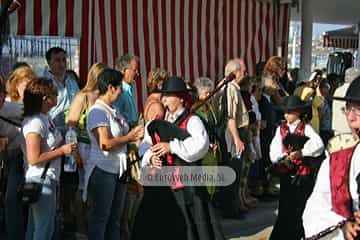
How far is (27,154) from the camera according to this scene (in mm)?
3830

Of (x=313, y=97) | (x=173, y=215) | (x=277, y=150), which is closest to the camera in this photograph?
(x=173, y=215)

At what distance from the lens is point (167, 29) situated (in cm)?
756

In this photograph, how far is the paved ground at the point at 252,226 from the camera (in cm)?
566

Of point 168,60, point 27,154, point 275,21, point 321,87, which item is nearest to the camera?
point 27,154

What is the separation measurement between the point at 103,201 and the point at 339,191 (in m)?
2.12

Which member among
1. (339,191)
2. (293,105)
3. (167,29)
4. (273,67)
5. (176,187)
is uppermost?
(167,29)

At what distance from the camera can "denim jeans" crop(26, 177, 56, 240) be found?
3.89m

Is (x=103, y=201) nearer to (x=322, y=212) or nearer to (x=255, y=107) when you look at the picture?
(x=322, y=212)

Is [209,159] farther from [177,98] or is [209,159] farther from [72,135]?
[72,135]

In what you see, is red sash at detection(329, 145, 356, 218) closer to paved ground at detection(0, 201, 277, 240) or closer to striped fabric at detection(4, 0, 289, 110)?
paved ground at detection(0, 201, 277, 240)

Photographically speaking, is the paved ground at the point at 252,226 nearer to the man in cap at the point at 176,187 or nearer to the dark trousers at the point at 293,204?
the dark trousers at the point at 293,204

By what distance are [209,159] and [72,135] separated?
1.12 m

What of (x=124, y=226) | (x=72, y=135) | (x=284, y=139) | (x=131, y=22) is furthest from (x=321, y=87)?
(x=72, y=135)

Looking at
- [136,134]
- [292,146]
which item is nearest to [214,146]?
[292,146]
